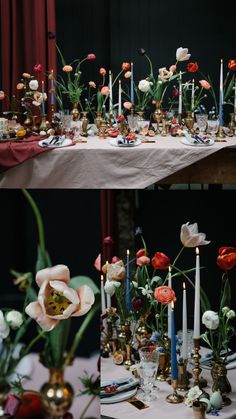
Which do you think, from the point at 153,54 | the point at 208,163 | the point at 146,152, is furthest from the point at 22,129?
the point at 153,54

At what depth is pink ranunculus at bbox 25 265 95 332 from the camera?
560 mm

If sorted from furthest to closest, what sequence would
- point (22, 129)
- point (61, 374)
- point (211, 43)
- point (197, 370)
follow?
point (211, 43) → point (22, 129) → point (197, 370) → point (61, 374)

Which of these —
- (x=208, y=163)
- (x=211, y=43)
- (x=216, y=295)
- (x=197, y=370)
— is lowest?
(x=216, y=295)

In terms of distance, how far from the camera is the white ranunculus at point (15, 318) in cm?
58

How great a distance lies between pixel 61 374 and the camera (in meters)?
0.55

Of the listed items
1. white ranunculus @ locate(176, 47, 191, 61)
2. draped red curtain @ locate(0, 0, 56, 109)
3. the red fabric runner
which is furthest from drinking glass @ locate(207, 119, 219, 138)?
draped red curtain @ locate(0, 0, 56, 109)

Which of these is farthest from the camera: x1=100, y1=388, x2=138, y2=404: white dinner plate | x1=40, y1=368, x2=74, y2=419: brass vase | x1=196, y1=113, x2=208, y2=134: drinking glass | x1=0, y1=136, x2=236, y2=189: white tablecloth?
x1=196, y1=113, x2=208, y2=134: drinking glass

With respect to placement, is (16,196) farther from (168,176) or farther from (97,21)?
(97,21)

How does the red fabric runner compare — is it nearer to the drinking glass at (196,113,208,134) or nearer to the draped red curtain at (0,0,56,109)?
the drinking glass at (196,113,208,134)

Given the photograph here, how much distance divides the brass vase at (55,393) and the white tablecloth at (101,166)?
2.41m

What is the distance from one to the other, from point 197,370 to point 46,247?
3.04 ft

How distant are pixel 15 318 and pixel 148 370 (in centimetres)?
82

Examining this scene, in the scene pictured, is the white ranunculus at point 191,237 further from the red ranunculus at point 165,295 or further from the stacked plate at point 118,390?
the stacked plate at point 118,390

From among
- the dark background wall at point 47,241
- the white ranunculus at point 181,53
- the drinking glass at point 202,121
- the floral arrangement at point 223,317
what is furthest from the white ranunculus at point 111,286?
the white ranunculus at point 181,53
